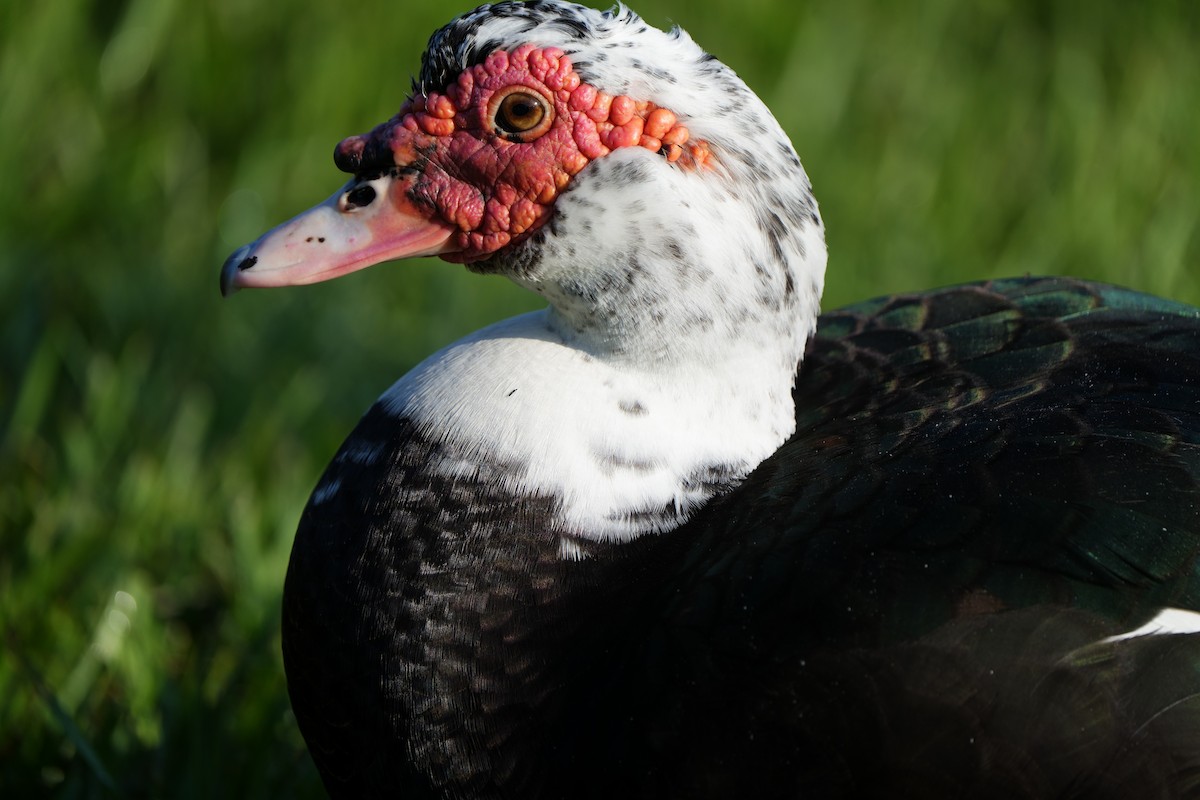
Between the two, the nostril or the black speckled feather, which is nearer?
the black speckled feather

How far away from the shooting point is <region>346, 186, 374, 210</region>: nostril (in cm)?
208

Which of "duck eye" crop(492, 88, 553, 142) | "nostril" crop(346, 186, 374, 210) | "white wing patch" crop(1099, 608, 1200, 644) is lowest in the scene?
"white wing patch" crop(1099, 608, 1200, 644)

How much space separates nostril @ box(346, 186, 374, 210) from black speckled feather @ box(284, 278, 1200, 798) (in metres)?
0.30

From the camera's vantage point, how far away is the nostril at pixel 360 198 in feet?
6.84

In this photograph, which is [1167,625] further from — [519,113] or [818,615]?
[519,113]

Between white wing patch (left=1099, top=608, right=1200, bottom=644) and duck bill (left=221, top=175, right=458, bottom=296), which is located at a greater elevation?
→ duck bill (left=221, top=175, right=458, bottom=296)

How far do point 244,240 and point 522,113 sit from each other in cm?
231

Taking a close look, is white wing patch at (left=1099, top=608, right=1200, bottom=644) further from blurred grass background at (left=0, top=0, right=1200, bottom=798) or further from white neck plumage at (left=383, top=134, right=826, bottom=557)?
blurred grass background at (left=0, top=0, right=1200, bottom=798)

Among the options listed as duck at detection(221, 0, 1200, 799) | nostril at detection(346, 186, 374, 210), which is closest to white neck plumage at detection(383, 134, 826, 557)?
duck at detection(221, 0, 1200, 799)

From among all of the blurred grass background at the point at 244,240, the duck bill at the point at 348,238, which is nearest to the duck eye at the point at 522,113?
the duck bill at the point at 348,238

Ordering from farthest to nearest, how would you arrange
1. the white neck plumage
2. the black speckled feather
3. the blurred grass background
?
the blurred grass background
the white neck plumage
the black speckled feather

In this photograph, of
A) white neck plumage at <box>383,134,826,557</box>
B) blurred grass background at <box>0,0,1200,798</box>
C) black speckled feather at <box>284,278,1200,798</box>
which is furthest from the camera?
blurred grass background at <box>0,0,1200,798</box>

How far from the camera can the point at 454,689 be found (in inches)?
75.4

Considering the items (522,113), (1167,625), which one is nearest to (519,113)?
(522,113)
